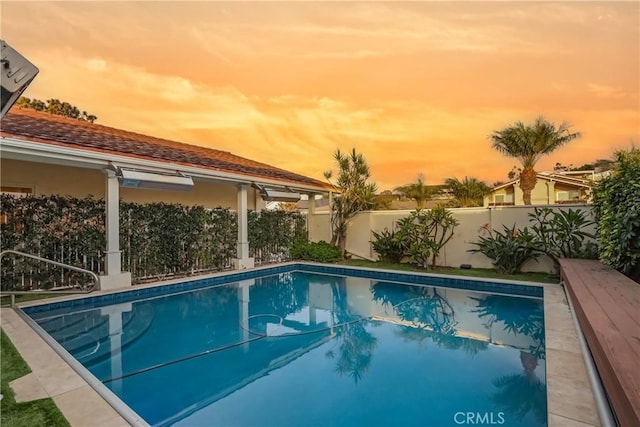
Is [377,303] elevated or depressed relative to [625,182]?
depressed

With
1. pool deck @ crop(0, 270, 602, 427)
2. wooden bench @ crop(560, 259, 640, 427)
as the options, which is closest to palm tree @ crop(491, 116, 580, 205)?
wooden bench @ crop(560, 259, 640, 427)

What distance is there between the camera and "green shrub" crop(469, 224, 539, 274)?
35.9ft

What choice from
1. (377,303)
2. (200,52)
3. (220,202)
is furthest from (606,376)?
(220,202)

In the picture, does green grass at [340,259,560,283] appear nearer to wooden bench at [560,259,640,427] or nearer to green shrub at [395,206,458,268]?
green shrub at [395,206,458,268]

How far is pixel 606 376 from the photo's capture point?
2756 mm

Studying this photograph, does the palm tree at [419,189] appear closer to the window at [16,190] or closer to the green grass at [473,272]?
the green grass at [473,272]

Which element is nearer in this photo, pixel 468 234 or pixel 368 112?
pixel 468 234

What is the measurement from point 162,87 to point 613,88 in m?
14.7

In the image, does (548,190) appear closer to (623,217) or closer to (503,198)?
(503,198)

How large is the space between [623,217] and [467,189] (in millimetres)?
20910

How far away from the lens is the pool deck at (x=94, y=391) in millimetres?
3082

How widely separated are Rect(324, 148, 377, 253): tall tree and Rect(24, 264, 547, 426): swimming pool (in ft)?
18.7

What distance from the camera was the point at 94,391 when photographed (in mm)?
3533

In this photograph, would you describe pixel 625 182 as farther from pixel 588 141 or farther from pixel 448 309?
pixel 588 141
